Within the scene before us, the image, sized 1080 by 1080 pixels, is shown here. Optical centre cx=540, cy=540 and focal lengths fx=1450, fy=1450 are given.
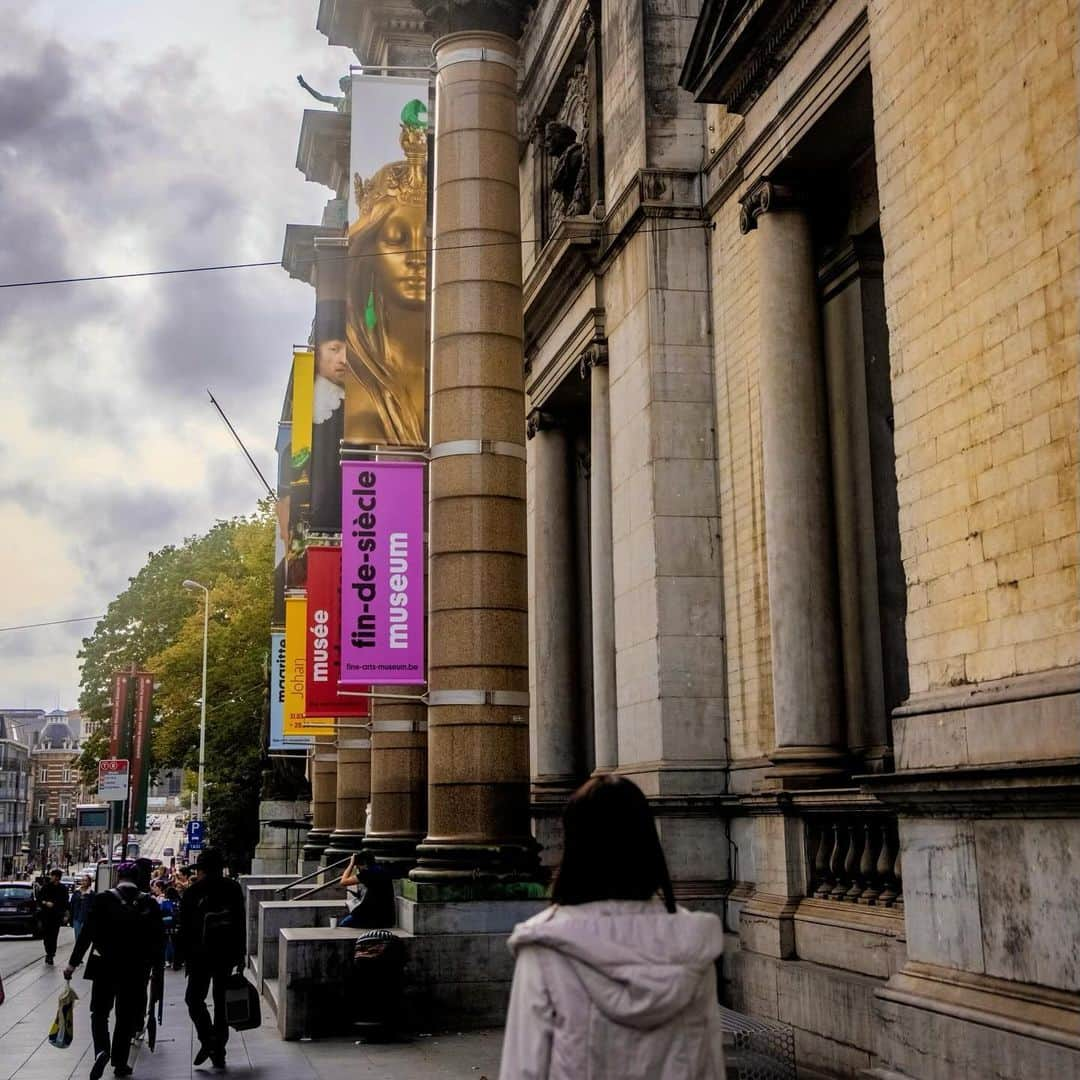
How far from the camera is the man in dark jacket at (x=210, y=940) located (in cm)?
1209

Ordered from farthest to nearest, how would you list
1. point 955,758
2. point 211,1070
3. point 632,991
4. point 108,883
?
point 108,883, point 211,1070, point 955,758, point 632,991

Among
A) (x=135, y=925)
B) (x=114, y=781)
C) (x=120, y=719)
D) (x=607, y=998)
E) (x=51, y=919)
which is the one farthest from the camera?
(x=120, y=719)

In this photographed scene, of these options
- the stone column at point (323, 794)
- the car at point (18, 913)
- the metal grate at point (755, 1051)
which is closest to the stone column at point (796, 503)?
the metal grate at point (755, 1051)

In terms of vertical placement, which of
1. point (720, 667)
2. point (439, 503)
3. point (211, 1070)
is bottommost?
point (211, 1070)

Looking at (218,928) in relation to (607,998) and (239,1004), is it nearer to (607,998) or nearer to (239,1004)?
(239,1004)

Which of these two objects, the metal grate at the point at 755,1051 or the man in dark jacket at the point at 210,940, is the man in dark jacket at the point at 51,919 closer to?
the man in dark jacket at the point at 210,940

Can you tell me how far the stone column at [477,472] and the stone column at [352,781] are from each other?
11.6m

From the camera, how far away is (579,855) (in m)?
3.66

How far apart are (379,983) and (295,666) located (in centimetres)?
1740

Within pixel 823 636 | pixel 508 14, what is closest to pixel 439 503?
pixel 823 636

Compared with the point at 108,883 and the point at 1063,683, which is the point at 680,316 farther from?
the point at 108,883

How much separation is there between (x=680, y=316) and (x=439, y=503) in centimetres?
348

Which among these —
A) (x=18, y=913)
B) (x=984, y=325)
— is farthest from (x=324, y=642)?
(x=18, y=913)

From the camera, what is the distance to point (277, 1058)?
472 inches
